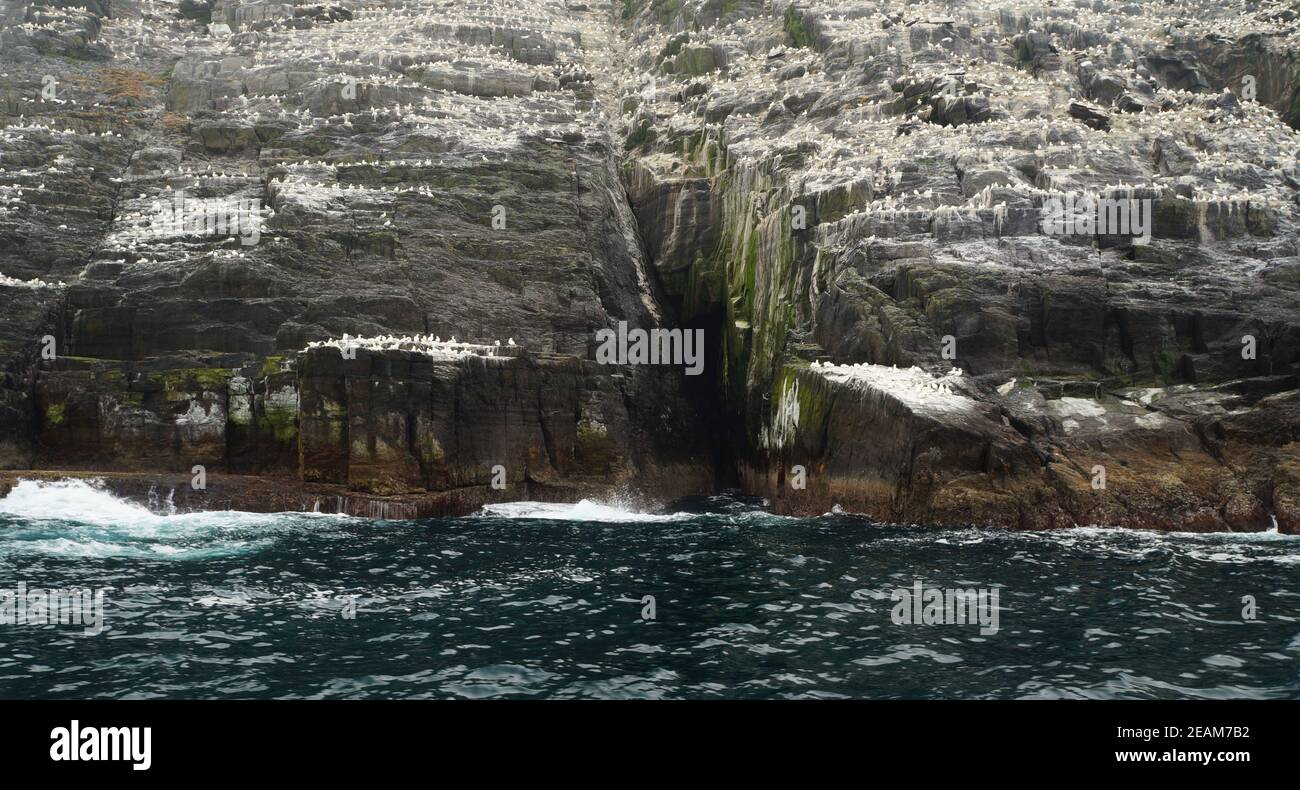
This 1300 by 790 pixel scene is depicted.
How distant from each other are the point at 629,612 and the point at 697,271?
99.7 ft

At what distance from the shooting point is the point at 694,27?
212 ft

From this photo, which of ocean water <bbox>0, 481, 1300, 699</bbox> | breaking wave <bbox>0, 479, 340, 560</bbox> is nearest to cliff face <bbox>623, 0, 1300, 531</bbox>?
ocean water <bbox>0, 481, 1300, 699</bbox>

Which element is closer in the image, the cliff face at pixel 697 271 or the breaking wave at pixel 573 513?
the cliff face at pixel 697 271

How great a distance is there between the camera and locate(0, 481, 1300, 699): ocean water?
1364cm

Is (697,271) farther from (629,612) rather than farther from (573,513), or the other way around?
(629,612)

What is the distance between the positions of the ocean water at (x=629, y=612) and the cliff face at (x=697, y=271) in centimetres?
453

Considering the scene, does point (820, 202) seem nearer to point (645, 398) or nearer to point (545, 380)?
point (645, 398)

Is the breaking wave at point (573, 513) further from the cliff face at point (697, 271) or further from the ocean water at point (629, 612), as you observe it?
the ocean water at point (629, 612)

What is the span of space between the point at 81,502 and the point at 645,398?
68.8 feet

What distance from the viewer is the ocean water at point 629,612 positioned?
13.6 m

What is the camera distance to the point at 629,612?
17.8 meters

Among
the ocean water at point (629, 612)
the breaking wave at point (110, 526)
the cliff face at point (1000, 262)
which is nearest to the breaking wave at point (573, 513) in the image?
the ocean water at point (629, 612)

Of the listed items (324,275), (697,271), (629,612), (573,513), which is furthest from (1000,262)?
(324,275)
